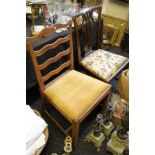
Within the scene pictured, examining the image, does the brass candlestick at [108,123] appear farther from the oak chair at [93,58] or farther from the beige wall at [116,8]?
the beige wall at [116,8]

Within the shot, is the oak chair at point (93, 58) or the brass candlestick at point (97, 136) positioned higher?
the oak chair at point (93, 58)

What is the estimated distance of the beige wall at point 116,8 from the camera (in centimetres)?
281

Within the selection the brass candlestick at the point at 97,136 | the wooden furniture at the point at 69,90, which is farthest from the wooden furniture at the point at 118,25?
the brass candlestick at the point at 97,136

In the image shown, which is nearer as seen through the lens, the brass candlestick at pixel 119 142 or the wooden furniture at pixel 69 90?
the wooden furniture at pixel 69 90

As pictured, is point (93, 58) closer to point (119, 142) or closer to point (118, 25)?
point (119, 142)

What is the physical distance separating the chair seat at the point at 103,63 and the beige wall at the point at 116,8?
1221 mm

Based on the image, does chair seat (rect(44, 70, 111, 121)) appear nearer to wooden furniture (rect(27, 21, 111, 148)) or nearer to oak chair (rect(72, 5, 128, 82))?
wooden furniture (rect(27, 21, 111, 148))

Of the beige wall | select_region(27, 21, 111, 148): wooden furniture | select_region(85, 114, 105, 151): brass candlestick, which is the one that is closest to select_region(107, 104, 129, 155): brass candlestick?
select_region(85, 114, 105, 151): brass candlestick

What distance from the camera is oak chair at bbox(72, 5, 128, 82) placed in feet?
5.55

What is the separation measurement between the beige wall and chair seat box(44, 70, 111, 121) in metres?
1.71
